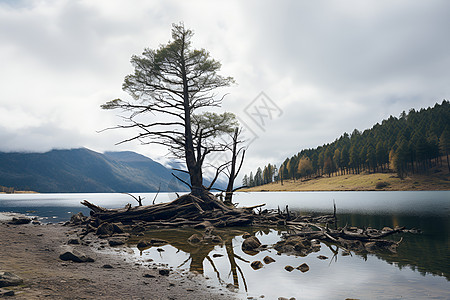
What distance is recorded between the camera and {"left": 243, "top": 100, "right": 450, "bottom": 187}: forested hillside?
11143 cm

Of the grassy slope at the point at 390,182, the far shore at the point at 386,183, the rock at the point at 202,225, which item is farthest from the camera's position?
the grassy slope at the point at 390,182

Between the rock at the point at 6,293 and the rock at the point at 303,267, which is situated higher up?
the rock at the point at 6,293

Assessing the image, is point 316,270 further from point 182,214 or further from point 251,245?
point 182,214

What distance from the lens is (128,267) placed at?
8766mm

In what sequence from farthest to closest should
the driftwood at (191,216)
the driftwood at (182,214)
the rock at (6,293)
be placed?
the driftwood at (182,214), the driftwood at (191,216), the rock at (6,293)

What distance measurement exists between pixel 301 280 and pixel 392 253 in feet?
21.5

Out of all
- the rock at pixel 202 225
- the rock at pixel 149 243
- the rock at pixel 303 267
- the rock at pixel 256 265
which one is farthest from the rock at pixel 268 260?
the rock at pixel 202 225

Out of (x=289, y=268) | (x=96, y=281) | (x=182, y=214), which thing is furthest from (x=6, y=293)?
(x=182, y=214)

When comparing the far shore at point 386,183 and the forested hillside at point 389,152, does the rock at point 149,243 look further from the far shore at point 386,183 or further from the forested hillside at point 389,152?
the forested hillside at point 389,152

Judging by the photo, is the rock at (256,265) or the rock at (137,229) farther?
the rock at (137,229)

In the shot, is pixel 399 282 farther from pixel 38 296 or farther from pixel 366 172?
pixel 366 172

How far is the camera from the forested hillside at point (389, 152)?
366 feet

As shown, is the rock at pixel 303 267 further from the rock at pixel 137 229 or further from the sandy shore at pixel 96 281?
the rock at pixel 137 229

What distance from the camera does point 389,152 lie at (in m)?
127
